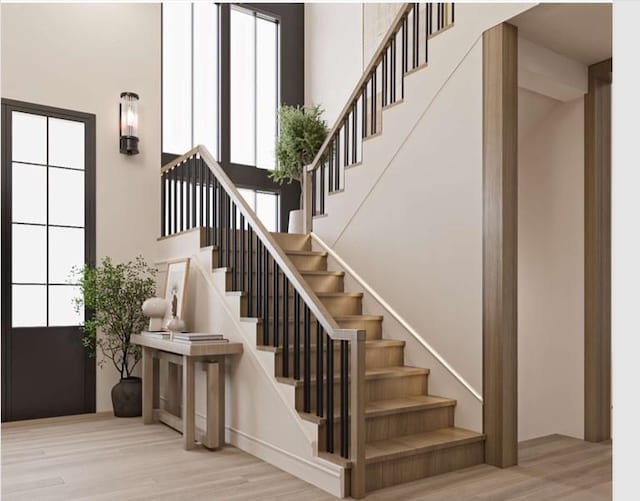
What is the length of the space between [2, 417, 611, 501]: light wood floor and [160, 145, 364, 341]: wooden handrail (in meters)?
0.87

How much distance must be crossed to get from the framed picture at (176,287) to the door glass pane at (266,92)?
2.47 meters

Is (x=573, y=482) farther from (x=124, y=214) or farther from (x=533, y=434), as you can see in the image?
(x=124, y=214)

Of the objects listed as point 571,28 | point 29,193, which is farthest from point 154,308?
point 571,28

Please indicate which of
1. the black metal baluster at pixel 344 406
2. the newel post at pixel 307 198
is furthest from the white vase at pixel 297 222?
the black metal baluster at pixel 344 406

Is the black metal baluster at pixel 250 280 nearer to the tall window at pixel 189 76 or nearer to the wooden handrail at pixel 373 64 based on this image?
the wooden handrail at pixel 373 64

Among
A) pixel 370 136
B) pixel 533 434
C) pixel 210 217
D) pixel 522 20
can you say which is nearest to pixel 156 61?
pixel 210 217

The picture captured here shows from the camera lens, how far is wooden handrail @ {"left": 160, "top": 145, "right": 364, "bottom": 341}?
10.5 ft

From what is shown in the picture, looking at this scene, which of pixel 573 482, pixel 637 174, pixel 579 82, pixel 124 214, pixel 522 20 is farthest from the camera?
pixel 124 214

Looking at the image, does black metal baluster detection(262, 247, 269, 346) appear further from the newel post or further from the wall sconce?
the wall sconce

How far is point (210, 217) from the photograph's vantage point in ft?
15.7

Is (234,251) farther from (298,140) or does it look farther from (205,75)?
(205,75)

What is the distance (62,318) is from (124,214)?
1.09m

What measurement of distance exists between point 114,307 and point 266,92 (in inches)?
137

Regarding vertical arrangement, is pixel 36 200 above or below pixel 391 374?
above
